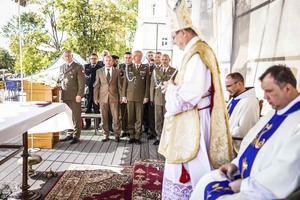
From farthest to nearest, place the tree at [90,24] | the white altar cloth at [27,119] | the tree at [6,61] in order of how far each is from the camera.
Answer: the tree at [6,61]
the tree at [90,24]
the white altar cloth at [27,119]

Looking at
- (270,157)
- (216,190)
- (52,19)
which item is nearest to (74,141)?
(216,190)

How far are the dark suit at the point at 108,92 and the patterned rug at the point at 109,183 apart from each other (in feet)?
5.18

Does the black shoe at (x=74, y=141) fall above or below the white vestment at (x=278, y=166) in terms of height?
below

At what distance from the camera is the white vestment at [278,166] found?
146cm

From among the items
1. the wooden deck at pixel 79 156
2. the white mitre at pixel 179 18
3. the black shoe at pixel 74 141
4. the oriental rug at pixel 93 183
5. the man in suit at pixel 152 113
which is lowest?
the wooden deck at pixel 79 156

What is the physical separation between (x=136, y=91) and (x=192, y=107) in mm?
3079

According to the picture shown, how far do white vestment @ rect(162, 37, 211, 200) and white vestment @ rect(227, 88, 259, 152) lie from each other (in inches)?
25.1

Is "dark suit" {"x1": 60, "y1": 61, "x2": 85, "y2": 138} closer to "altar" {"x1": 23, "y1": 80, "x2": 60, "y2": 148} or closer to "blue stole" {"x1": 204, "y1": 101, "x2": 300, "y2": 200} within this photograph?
"altar" {"x1": 23, "y1": 80, "x2": 60, "y2": 148}

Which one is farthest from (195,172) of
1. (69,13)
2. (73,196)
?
(69,13)

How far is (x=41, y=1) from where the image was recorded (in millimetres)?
12414

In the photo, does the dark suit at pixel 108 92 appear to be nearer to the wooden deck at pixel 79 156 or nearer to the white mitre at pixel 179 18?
the wooden deck at pixel 79 156

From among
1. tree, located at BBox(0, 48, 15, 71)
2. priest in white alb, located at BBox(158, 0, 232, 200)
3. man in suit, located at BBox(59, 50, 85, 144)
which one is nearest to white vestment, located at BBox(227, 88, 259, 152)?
priest in white alb, located at BBox(158, 0, 232, 200)

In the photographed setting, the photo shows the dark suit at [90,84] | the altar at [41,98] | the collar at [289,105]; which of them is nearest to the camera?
the collar at [289,105]

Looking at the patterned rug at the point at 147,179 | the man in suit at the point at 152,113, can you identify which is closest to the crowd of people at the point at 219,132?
the patterned rug at the point at 147,179
